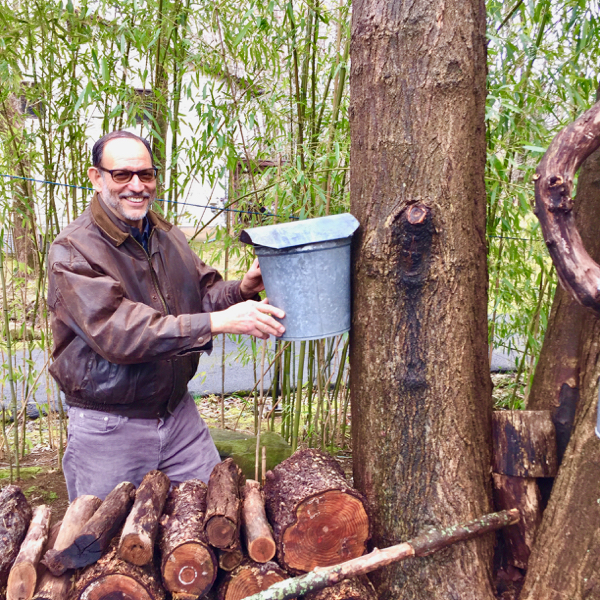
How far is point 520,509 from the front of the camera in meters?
2.13

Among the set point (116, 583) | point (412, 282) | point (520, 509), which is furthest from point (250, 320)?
point (520, 509)

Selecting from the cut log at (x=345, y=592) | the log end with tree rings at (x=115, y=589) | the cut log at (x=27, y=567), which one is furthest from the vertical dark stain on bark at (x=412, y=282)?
the cut log at (x=27, y=567)

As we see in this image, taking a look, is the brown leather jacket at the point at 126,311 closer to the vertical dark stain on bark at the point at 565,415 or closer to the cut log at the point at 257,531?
the cut log at the point at 257,531

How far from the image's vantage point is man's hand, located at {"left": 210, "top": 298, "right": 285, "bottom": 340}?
2.03 m

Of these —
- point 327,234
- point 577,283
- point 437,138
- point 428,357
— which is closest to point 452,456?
point 428,357

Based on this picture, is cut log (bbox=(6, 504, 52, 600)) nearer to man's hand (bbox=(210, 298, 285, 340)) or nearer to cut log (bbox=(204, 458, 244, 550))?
cut log (bbox=(204, 458, 244, 550))

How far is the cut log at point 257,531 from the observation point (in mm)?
1989

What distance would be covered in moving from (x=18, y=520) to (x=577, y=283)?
6.65 ft

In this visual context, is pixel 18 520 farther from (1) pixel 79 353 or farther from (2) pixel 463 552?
(2) pixel 463 552

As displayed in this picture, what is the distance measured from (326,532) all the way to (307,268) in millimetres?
876

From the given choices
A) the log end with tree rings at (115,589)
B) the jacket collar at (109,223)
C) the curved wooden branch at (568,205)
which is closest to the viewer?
the curved wooden branch at (568,205)

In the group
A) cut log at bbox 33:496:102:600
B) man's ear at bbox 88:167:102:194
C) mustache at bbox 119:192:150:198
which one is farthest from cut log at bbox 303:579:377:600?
man's ear at bbox 88:167:102:194

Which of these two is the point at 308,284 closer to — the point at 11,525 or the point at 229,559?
the point at 229,559

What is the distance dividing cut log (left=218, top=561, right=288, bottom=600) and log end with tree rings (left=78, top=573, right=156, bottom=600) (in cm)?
24
